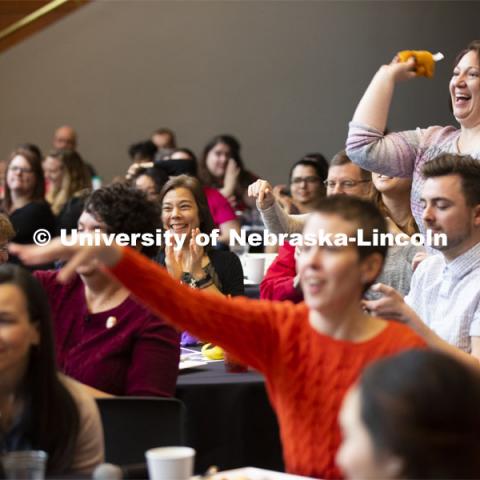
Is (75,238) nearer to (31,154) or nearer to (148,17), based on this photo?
(31,154)

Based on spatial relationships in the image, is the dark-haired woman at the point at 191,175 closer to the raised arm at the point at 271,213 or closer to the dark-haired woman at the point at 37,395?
the raised arm at the point at 271,213

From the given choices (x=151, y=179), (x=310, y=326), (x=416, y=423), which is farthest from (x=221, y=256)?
(x=416, y=423)

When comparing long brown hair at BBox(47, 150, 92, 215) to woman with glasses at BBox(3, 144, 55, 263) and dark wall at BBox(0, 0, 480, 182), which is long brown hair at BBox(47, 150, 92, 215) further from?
dark wall at BBox(0, 0, 480, 182)

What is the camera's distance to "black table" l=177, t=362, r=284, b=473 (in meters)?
3.29

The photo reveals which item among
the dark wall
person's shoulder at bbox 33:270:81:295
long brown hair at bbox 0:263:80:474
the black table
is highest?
the dark wall

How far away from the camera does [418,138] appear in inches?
144

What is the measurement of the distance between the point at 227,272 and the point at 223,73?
6235 mm

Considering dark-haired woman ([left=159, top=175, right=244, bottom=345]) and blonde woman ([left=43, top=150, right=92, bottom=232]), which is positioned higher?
blonde woman ([left=43, top=150, right=92, bottom=232])

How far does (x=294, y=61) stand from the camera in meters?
10.3

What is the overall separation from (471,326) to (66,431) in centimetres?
135

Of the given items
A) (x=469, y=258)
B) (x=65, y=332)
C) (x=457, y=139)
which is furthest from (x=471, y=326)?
(x=65, y=332)

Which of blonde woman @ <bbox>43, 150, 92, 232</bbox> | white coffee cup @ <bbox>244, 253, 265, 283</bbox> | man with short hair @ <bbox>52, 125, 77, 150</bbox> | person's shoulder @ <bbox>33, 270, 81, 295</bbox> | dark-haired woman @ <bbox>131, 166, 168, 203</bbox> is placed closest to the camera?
person's shoulder @ <bbox>33, 270, 81, 295</bbox>

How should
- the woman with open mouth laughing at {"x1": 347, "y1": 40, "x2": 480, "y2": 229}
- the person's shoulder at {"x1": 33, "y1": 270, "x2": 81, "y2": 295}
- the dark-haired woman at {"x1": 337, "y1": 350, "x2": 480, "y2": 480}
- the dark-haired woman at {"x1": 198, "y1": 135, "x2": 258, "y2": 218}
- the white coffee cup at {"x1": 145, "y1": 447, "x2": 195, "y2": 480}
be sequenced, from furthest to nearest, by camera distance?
the dark-haired woman at {"x1": 198, "y1": 135, "x2": 258, "y2": 218} < the woman with open mouth laughing at {"x1": 347, "y1": 40, "x2": 480, "y2": 229} < the person's shoulder at {"x1": 33, "y1": 270, "x2": 81, "y2": 295} < the white coffee cup at {"x1": 145, "y1": 447, "x2": 195, "y2": 480} < the dark-haired woman at {"x1": 337, "y1": 350, "x2": 480, "y2": 480}

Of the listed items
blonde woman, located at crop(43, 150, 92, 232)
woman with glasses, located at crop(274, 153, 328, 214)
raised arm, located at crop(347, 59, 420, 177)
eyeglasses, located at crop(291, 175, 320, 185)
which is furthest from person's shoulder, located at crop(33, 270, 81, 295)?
blonde woman, located at crop(43, 150, 92, 232)
